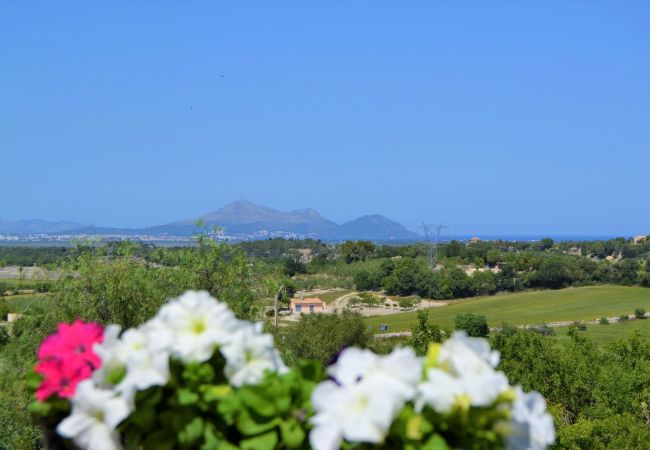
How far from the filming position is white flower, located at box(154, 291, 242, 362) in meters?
1.53

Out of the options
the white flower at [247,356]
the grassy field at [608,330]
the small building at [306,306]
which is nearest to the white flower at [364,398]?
the white flower at [247,356]

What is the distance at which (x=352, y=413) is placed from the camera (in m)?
1.34

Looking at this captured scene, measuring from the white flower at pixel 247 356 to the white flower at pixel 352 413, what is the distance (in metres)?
0.24

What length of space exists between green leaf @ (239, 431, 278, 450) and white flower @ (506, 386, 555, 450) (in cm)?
52

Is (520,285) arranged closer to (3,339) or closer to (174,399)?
(3,339)

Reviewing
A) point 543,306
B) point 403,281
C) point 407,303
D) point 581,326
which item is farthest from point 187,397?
point 403,281

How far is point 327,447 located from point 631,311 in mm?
75957

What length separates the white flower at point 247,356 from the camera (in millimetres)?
1554

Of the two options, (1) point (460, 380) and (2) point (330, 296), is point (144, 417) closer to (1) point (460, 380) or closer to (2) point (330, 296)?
(1) point (460, 380)

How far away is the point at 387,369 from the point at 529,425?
1.12 feet

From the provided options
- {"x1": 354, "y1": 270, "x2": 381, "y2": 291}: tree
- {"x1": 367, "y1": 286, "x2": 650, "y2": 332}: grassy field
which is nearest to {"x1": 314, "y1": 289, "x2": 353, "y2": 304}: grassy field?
{"x1": 354, "y1": 270, "x2": 381, "y2": 291}: tree

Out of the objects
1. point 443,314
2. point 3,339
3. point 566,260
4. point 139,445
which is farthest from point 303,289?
point 139,445

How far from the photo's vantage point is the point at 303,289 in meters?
88.9

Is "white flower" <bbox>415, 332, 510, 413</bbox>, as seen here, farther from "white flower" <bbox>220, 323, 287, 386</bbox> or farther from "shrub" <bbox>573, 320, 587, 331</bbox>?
"shrub" <bbox>573, 320, 587, 331</bbox>
